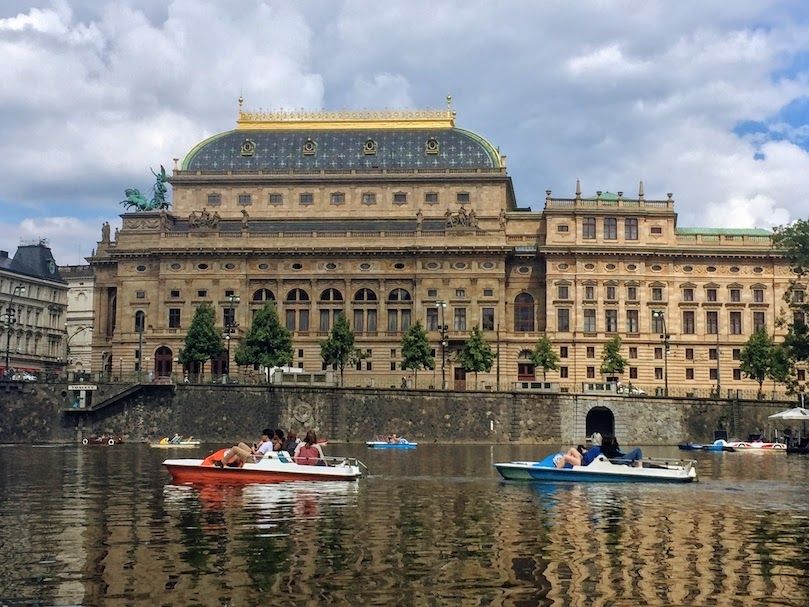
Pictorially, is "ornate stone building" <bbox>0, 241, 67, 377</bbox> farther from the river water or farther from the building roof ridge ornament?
the river water

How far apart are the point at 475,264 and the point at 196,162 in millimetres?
36506

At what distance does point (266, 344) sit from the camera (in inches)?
4336

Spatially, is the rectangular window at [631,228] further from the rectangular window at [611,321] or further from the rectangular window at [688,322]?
the rectangular window at [688,322]

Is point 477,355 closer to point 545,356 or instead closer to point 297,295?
point 545,356

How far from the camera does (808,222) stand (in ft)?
279

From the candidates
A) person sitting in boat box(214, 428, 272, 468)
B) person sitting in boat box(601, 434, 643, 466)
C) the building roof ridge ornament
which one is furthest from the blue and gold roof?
person sitting in boat box(214, 428, 272, 468)

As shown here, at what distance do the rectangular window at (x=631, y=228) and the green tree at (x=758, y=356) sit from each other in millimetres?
17640

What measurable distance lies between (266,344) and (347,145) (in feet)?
106

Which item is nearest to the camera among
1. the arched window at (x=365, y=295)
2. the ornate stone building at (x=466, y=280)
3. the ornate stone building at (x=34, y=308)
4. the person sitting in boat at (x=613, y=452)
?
the person sitting in boat at (x=613, y=452)

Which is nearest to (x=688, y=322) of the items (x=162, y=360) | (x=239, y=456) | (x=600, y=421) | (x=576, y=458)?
(x=600, y=421)

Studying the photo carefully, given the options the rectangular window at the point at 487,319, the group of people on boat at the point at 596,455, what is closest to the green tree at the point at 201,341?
the rectangular window at the point at 487,319

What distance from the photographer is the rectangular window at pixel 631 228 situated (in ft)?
402

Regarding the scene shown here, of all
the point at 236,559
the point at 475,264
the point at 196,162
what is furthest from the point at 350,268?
the point at 236,559

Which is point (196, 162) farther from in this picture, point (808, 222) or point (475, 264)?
point (808, 222)
